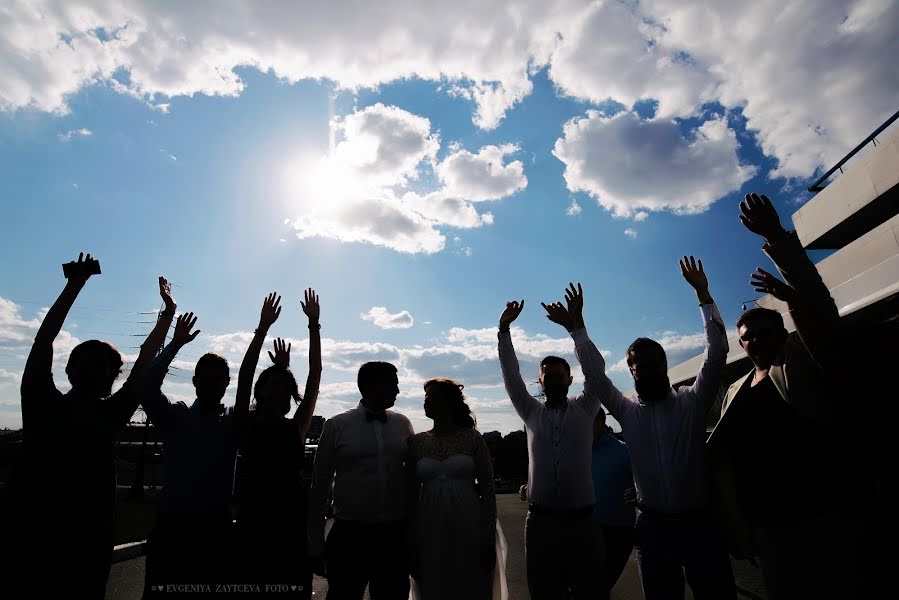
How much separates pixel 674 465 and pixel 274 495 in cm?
251

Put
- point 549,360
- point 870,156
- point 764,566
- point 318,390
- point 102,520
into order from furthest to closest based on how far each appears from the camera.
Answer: point 870,156, point 549,360, point 318,390, point 102,520, point 764,566

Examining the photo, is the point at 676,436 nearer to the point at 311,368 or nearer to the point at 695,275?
the point at 695,275

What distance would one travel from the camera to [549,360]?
152 inches

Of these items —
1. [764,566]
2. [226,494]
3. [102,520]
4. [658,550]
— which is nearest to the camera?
[764,566]

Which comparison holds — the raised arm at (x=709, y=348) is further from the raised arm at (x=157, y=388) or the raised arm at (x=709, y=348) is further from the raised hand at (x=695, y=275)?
the raised arm at (x=157, y=388)

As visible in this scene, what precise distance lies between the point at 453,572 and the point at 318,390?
1.60 meters

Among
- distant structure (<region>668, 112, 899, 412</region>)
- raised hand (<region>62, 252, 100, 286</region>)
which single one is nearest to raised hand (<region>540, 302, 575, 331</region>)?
raised hand (<region>62, 252, 100, 286</region>)

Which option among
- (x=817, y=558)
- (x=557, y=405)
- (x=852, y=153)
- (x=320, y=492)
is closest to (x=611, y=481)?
(x=557, y=405)

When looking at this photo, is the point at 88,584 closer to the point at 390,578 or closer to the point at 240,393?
the point at 240,393

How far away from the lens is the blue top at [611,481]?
415cm

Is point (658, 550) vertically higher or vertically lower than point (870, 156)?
lower

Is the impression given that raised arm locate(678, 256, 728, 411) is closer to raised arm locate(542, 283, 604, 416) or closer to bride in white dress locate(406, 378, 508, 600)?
raised arm locate(542, 283, 604, 416)

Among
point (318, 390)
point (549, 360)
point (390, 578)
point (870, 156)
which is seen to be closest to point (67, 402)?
point (318, 390)

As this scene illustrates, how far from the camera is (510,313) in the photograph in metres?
4.00
